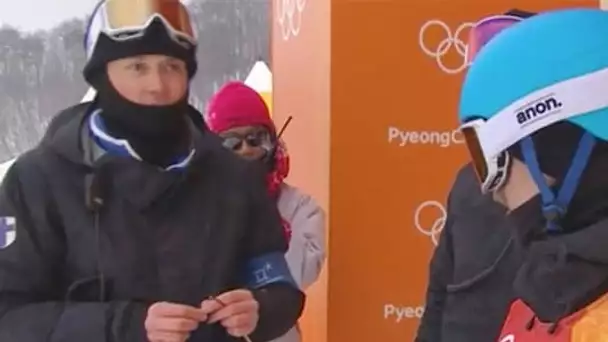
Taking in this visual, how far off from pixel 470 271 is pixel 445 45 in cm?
138

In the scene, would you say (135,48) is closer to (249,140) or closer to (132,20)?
(132,20)

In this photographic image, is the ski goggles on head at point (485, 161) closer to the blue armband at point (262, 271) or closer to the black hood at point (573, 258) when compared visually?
the black hood at point (573, 258)

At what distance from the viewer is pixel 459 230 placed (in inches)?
88.3

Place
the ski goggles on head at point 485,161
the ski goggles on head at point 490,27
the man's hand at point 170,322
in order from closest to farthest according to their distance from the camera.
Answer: the ski goggles on head at point 485,161
the man's hand at point 170,322
the ski goggles on head at point 490,27

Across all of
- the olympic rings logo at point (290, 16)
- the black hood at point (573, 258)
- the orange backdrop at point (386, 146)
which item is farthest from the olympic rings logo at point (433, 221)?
the black hood at point (573, 258)

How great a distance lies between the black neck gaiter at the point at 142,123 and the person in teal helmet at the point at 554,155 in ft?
2.57

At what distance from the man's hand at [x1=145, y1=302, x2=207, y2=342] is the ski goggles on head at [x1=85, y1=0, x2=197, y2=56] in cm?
50

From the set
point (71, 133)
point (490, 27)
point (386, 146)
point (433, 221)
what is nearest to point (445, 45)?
point (386, 146)

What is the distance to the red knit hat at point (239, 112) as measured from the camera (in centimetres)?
353

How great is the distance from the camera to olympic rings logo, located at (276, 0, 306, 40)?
4.12 metres

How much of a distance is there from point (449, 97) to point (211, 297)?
4.84 ft

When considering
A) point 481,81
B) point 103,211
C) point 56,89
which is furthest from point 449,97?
point 56,89

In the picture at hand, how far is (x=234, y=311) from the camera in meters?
2.12

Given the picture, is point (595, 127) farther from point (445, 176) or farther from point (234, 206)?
point (445, 176)
